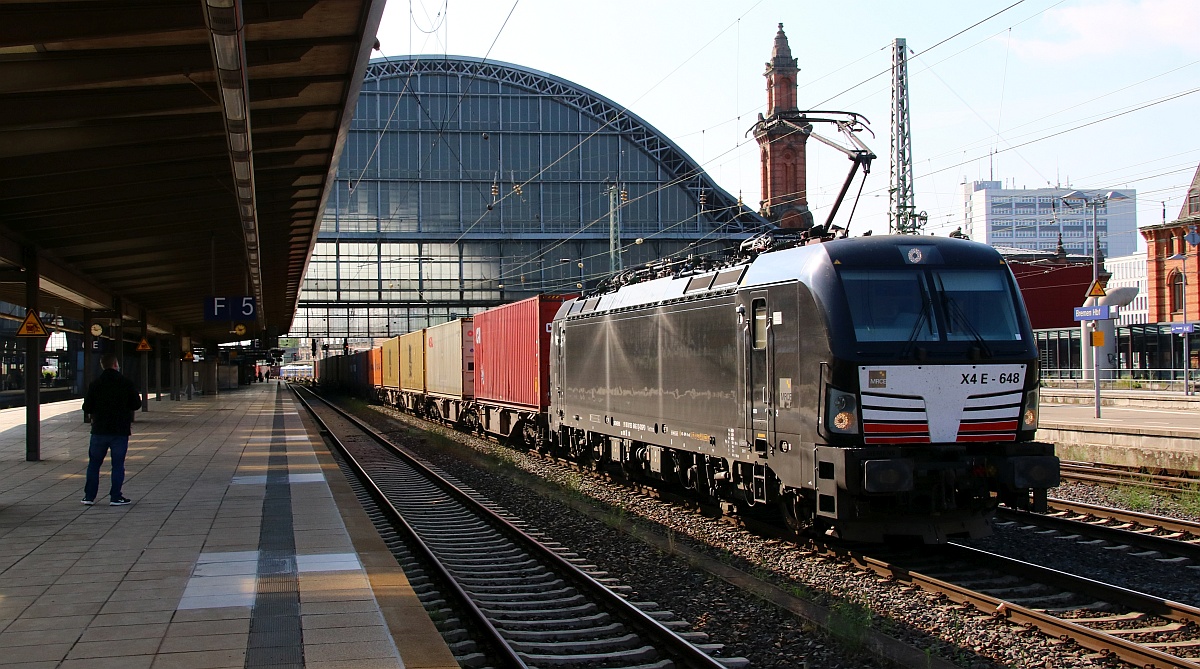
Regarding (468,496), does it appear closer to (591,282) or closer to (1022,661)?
(1022,661)

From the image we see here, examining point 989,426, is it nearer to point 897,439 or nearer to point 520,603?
point 897,439

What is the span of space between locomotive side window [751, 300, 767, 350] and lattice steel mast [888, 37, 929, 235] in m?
14.3

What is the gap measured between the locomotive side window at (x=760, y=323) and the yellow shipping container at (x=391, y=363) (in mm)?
33920

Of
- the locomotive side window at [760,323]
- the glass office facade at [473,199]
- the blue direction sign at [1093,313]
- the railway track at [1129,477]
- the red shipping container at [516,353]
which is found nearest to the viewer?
the locomotive side window at [760,323]

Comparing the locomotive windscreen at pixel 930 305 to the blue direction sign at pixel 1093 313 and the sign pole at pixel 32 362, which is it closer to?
the sign pole at pixel 32 362

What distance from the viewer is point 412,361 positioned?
3869 cm

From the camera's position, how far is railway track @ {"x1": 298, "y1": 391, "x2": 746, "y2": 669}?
6.86 meters

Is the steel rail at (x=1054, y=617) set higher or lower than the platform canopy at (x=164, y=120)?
lower

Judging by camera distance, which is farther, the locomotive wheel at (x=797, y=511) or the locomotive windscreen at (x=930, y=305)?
the locomotive wheel at (x=797, y=511)

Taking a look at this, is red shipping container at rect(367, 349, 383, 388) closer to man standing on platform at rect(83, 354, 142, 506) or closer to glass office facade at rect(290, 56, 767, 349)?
glass office facade at rect(290, 56, 767, 349)

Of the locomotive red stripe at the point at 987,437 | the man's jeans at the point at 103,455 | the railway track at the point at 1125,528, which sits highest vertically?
the locomotive red stripe at the point at 987,437

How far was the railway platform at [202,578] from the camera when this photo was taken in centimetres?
623

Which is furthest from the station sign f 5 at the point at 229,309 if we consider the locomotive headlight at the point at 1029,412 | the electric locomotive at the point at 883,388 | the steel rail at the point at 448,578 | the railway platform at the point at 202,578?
the locomotive headlight at the point at 1029,412

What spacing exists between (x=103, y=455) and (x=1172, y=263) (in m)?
50.2
